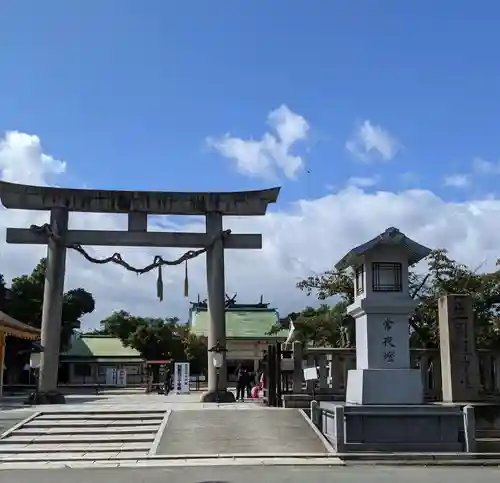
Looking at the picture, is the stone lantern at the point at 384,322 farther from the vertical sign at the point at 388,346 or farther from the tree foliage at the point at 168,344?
the tree foliage at the point at 168,344

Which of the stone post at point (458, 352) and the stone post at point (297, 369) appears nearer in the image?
the stone post at point (458, 352)

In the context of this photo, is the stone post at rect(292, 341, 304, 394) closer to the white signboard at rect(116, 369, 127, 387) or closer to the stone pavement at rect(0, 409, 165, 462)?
the stone pavement at rect(0, 409, 165, 462)

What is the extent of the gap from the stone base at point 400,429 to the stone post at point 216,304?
10.6m

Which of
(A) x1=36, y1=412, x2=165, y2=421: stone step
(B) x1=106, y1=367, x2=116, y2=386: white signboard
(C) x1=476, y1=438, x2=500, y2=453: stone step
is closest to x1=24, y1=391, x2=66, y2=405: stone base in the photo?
(A) x1=36, y1=412, x2=165, y2=421: stone step

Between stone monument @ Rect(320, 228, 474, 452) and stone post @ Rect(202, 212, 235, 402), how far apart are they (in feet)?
26.6

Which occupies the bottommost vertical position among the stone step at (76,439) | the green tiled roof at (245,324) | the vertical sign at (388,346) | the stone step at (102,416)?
the stone step at (76,439)

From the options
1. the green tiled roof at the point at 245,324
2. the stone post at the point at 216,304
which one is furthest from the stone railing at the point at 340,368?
the green tiled roof at the point at 245,324

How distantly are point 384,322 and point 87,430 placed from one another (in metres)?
7.73

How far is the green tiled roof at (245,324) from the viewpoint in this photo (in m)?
49.2

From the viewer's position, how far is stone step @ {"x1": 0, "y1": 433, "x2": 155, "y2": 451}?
1490cm

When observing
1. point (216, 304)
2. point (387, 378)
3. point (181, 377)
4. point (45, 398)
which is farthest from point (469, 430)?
point (181, 377)

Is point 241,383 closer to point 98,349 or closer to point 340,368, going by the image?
point 340,368

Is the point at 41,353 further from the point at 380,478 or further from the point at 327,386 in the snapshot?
the point at 380,478

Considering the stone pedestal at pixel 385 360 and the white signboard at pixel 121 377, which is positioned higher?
the stone pedestal at pixel 385 360
